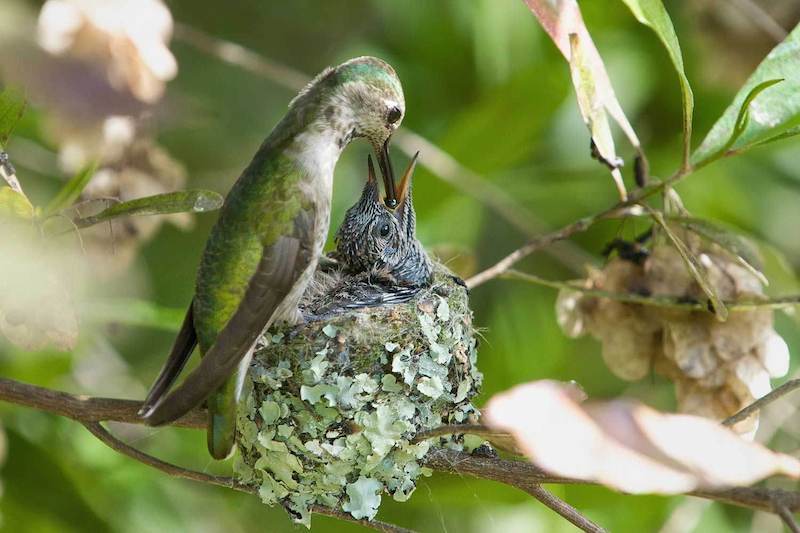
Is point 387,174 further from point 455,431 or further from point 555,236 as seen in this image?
point 455,431

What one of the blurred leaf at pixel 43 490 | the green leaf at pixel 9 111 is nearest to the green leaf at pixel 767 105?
the green leaf at pixel 9 111

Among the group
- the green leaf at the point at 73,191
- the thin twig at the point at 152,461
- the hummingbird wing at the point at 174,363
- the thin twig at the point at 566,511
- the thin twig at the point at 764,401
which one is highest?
the green leaf at the point at 73,191

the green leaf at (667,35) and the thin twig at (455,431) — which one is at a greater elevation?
the green leaf at (667,35)

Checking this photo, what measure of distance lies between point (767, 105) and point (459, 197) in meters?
1.90

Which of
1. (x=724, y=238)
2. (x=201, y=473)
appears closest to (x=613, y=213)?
(x=724, y=238)

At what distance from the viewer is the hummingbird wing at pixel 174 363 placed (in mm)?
1878

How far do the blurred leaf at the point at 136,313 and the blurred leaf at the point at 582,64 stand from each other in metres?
1.25

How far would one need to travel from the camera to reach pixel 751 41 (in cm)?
416

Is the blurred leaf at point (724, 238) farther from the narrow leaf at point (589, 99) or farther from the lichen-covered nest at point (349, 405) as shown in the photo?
the lichen-covered nest at point (349, 405)

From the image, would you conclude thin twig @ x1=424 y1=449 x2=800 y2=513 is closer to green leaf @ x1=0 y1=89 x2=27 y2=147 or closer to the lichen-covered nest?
the lichen-covered nest

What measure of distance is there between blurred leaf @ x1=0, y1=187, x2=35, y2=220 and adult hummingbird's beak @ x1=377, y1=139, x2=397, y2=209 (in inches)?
41.7

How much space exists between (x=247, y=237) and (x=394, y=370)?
1.40 ft

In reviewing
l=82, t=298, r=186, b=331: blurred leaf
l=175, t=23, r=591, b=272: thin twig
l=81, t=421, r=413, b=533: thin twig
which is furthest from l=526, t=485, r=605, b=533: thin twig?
l=175, t=23, r=591, b=272: thin twig

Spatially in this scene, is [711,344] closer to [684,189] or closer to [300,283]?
[300,283]
